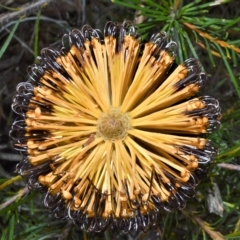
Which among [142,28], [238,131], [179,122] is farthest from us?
[238,131]

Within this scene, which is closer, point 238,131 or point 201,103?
point 201,103

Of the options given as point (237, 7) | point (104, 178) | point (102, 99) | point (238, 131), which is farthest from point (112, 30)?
point (237, 7)

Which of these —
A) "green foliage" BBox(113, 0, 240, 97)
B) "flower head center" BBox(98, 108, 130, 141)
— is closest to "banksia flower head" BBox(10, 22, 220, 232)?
"flower head center" BBox(98, 108, 130, 141)

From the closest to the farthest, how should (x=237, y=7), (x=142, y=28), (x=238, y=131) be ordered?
(x=142, y=28) < (x=238, y=131) < (x=237, y=7)

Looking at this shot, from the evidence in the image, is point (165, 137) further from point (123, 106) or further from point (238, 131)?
point (238, 131)

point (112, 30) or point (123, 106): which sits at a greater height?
point (112, 30)

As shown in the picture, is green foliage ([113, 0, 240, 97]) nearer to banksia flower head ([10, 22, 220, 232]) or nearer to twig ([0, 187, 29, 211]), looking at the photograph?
banksia flower head ([10, 22, 220, 232])

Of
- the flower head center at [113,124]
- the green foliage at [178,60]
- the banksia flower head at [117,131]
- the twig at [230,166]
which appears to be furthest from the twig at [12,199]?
the twig at [230,166]
